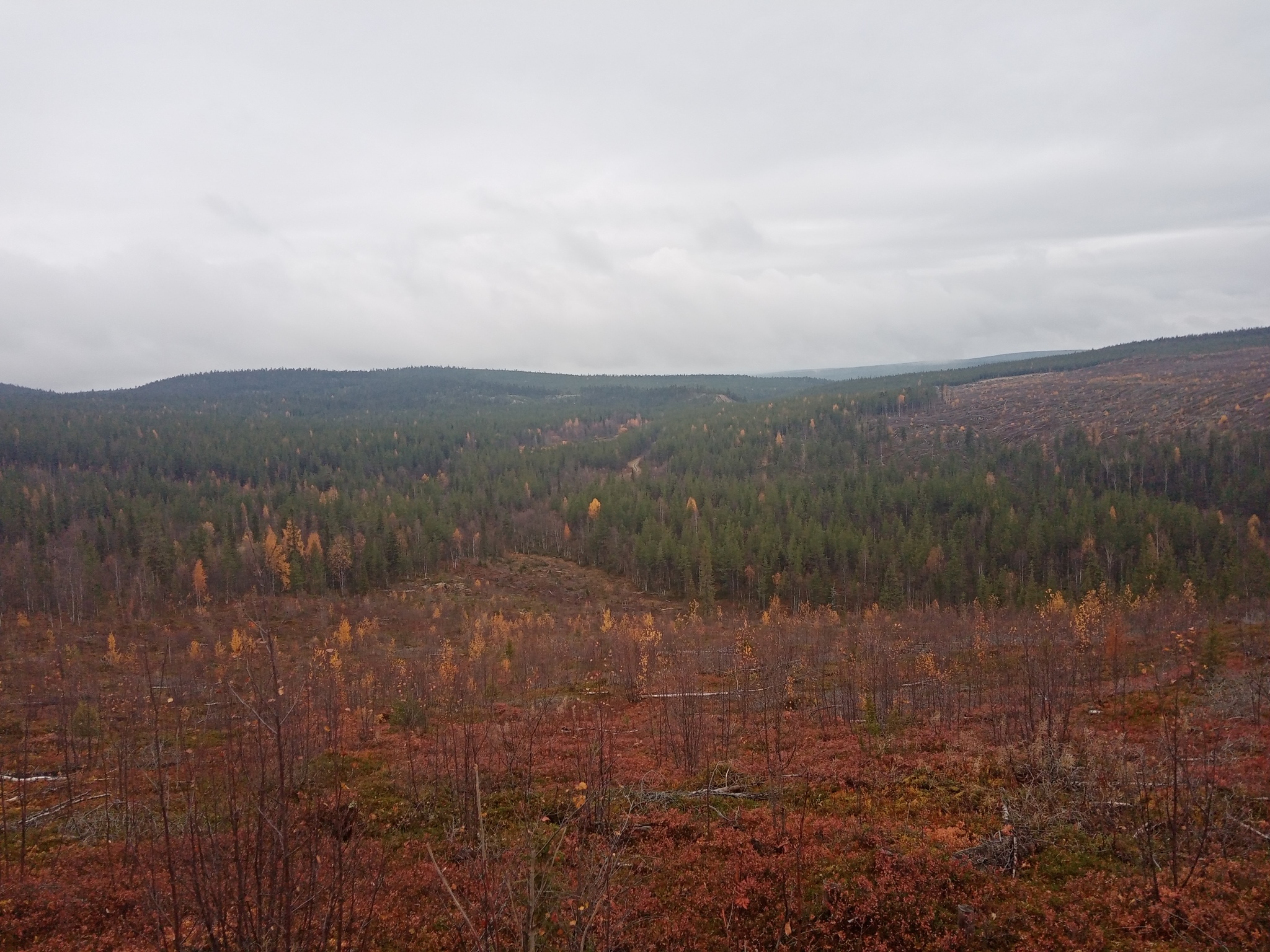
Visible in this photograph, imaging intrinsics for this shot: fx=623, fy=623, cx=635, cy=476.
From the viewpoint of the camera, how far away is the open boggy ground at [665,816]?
6.40m

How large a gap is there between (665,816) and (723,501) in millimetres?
90178

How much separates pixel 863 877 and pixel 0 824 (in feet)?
59.4

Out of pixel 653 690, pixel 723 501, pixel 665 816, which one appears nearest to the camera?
pixel 665 816

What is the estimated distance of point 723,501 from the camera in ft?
333

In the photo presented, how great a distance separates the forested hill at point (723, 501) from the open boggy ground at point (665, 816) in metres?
14.1

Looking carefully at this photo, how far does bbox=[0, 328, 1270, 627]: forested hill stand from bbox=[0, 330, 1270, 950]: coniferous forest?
0.79 m

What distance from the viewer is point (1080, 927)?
8281 millimetres

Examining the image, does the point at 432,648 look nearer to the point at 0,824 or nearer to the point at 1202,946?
the point at 0,824

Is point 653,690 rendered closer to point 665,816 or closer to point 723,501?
point 665,816

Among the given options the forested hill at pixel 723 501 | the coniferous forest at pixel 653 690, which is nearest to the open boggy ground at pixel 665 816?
the coniferous forest at pixel 653 690

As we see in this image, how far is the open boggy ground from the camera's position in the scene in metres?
6.40

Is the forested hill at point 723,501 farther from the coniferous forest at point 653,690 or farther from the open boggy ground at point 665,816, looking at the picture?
the open boggy ground at point 665,816

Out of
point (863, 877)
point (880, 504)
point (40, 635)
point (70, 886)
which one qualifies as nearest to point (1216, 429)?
point (880, 504)

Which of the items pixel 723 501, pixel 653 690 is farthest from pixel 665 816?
pixel 723 501
